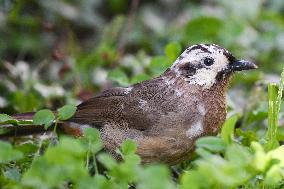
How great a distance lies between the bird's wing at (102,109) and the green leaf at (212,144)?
1.22m

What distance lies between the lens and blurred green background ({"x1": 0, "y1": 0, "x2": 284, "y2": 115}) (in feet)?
18.9

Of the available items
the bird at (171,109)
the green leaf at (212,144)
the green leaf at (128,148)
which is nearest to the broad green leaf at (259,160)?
the green leaf at (212,144)

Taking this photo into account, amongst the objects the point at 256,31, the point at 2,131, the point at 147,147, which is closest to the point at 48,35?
the point at 256,31

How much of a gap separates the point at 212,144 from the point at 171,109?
1000mm

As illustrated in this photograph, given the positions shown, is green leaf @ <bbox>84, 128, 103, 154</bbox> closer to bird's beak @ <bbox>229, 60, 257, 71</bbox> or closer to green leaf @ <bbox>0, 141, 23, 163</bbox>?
green leaf @ <bbox>0, 141, 23, 163</bbox>

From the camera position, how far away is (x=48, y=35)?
731 centimetres

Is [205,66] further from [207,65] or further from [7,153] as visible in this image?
[7,153]

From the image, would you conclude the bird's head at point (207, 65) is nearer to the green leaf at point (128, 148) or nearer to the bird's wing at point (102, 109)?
the bird's wing at point (102, 109)

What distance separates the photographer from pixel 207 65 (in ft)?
14.3

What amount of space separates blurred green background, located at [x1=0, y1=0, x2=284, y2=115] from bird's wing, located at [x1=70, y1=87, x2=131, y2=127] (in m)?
0.67

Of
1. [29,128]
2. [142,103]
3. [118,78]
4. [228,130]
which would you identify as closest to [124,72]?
[118,78]

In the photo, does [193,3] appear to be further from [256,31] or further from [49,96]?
[49,96]

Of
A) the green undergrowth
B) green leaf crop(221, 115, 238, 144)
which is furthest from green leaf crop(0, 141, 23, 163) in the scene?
green leaf crop(221, 115, 238, 144)

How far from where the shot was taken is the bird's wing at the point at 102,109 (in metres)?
4.44
